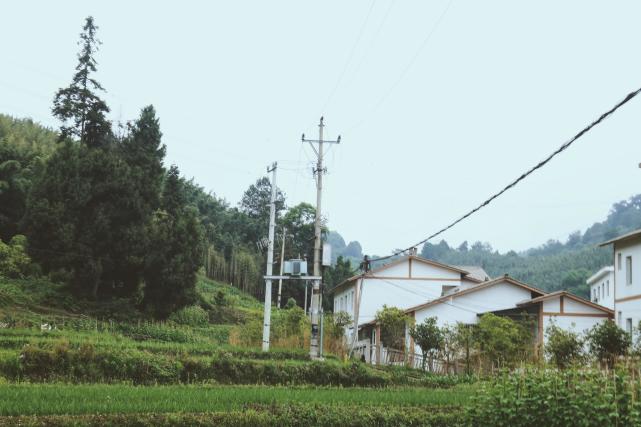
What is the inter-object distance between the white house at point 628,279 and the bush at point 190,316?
83.8 feet

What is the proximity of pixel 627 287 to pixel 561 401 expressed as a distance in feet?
81.5

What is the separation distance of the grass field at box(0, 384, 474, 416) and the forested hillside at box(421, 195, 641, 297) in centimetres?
6269

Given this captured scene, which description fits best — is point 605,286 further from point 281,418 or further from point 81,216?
point 281,418

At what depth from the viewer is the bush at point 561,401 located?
35.2 ft

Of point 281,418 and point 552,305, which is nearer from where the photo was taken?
point 281,418

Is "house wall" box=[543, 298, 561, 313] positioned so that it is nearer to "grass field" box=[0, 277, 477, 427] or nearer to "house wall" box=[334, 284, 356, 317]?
"grass field" box=[0, 277, 477, 427]

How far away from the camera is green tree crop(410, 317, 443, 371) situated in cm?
3191

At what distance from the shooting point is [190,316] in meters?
45.0

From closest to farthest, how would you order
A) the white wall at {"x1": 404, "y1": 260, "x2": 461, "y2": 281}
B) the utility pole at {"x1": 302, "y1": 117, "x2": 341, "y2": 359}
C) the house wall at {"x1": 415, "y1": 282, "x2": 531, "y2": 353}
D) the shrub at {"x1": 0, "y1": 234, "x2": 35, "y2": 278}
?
the utility pole at {"x1": 302, "y1": 117, "x2": 341, "y2": 359} < the shrub at {"x1": 0, "y1": 234, "x2": 35, "y2": 278} < the house wall at {"x1": 415, "y1": 282, "x2": 531, "y2": 353} < the white wall at {"x1": 404, "y1": 260, "x2": 461, "y2": 281}

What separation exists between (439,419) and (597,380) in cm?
405

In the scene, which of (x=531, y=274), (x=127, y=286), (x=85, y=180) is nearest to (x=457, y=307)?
(x=127, y=286)

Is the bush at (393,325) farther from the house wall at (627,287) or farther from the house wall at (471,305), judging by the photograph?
the house wall at (627,287)

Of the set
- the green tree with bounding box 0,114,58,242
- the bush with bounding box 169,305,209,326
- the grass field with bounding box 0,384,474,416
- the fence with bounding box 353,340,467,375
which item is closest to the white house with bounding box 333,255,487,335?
the fence with bounding box 353,340,467,375

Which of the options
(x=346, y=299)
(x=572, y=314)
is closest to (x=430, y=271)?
(x=346, y=299)
